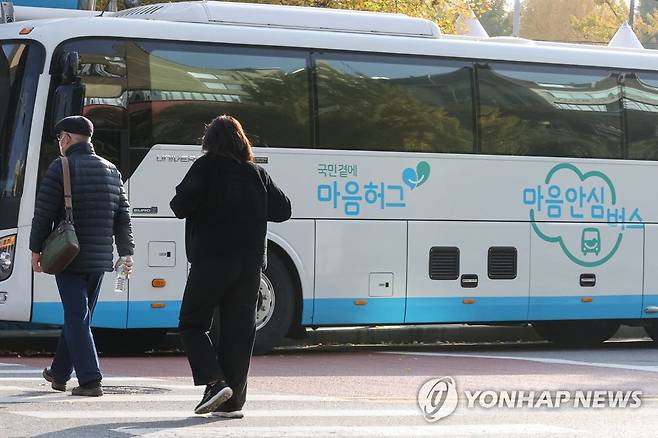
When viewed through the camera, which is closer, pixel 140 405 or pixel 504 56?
pixel 140 405

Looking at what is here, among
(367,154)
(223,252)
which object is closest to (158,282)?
(367,154)

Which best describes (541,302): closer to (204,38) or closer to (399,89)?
(399,89)

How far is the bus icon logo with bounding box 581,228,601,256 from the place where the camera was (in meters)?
16.8

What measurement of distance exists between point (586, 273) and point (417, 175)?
7.84 ft

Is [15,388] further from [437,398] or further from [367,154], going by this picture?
[367,154]

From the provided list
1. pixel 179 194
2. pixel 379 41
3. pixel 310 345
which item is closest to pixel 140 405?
pixel 179 194

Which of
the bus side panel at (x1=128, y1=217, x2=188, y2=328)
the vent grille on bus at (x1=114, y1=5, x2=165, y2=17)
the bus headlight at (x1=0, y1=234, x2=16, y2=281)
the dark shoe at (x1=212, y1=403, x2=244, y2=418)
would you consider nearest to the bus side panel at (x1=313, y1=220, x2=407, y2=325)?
the bus side panel at (x1=128, y1=217, x2=188, y2=328)

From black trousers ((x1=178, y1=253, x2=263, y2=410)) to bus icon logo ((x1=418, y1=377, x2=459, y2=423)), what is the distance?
1.24 m

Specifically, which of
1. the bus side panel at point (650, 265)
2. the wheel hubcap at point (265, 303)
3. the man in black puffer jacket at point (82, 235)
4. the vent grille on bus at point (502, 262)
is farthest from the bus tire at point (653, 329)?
the man in black puffer jacket at point (82, 235)

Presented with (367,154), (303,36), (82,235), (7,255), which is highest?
(303,36)

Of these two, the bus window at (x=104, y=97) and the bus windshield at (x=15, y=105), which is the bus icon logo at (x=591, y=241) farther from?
the bus windshield at (x=15, y=105)

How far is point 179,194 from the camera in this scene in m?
9.53

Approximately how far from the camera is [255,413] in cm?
Result: 980

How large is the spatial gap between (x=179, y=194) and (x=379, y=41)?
6.81 m
